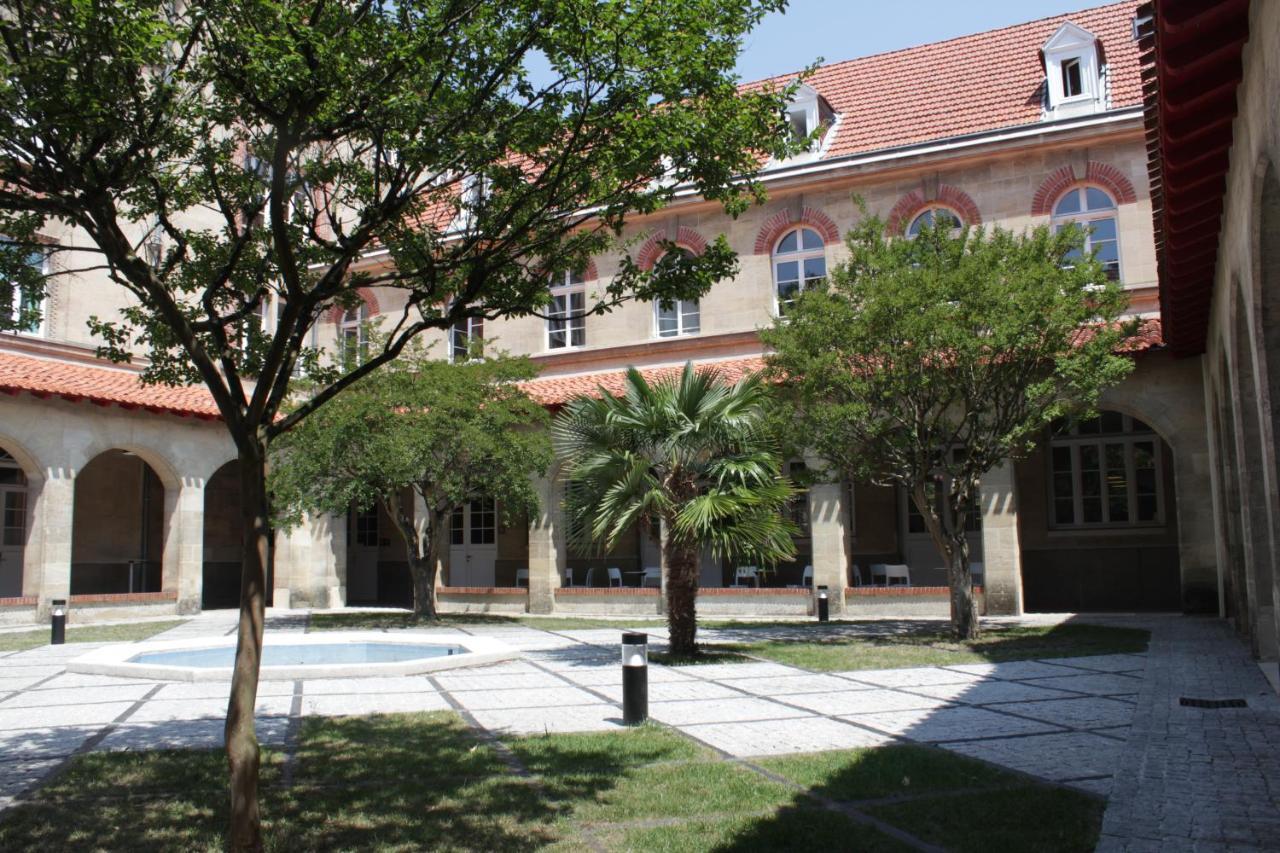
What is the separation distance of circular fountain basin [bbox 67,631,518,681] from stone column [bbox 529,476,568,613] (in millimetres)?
7981

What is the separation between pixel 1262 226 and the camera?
7.15 m

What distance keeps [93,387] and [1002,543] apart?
1971 centimetres

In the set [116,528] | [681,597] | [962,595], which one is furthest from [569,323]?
[681,597]

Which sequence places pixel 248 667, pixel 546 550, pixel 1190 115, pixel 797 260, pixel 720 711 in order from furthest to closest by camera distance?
pixel 546 550 < pixel 797 260 < pixel 720 711 < pixel 1190 115 < pixel 248 667

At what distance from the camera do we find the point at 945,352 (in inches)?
603

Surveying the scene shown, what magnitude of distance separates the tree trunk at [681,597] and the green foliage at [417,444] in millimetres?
6910

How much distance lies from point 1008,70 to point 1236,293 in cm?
1715

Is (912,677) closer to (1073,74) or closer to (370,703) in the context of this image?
(370,703)

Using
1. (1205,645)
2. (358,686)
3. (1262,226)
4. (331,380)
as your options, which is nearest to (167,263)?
(331,380)

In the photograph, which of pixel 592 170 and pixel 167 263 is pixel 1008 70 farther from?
pixel 167 263

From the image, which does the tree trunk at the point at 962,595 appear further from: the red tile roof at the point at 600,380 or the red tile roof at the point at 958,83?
the red tile roof at the point at 958,83

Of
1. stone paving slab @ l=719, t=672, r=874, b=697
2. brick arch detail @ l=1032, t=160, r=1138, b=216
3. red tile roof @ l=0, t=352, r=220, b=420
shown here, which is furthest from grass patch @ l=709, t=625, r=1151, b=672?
red tile roof @ l=0, t=352, r=220, b=420

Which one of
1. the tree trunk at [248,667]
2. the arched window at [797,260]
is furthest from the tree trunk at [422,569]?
the tree trunk at [248,667]

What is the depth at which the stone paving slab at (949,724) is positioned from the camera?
27.8 feet
